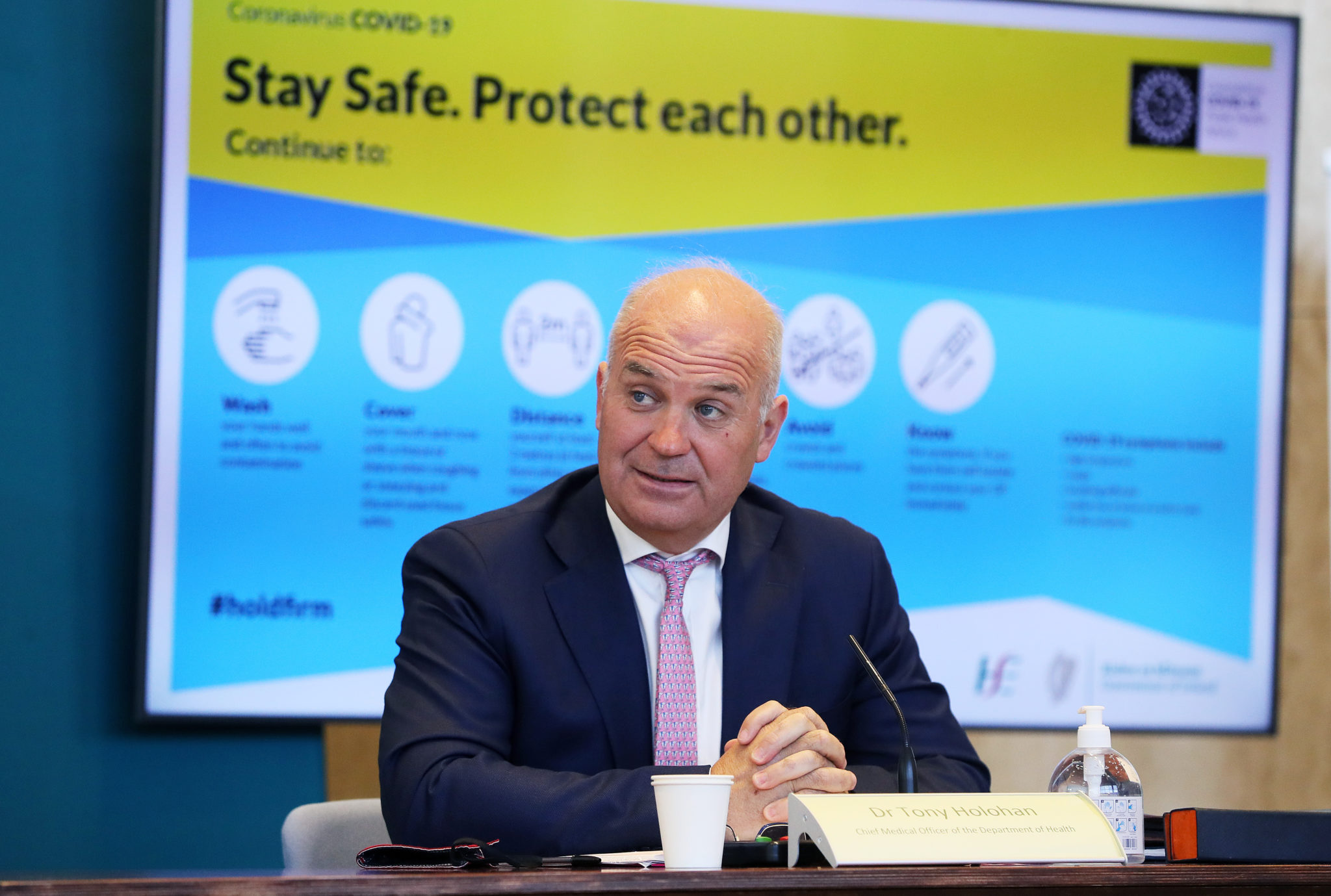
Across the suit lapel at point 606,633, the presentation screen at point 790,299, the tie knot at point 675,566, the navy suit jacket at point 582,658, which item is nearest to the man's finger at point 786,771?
the navy suit jacket at point 582,658

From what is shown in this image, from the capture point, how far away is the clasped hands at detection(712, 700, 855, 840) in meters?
1.65

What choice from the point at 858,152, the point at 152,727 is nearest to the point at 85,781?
the point at 152,727

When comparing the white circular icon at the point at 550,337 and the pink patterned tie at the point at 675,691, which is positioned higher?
the white circular icon at the point at 550,337

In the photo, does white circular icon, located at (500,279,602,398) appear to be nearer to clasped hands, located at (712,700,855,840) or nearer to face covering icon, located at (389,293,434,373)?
face covering icon, located at (389,293,434,373)

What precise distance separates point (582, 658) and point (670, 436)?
1.17ft

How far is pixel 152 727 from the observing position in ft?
10.5

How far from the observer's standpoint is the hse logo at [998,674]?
3455 mm

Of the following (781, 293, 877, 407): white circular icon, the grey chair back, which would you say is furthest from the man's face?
(781, 293, 877, 407): white circular icon

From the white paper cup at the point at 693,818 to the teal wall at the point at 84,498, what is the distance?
220 centimetres

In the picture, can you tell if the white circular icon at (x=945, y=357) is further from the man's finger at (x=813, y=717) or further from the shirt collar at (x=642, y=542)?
the man's finger at (x=813, y=717)

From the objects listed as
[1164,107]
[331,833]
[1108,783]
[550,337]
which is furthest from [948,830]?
[1164,107]

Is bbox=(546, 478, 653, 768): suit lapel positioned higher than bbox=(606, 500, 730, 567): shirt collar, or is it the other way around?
bbox=(606, 500, 730, 567): shirt collar

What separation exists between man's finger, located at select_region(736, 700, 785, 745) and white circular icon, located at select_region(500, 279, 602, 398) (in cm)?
178

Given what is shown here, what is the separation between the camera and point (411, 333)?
3.31m
